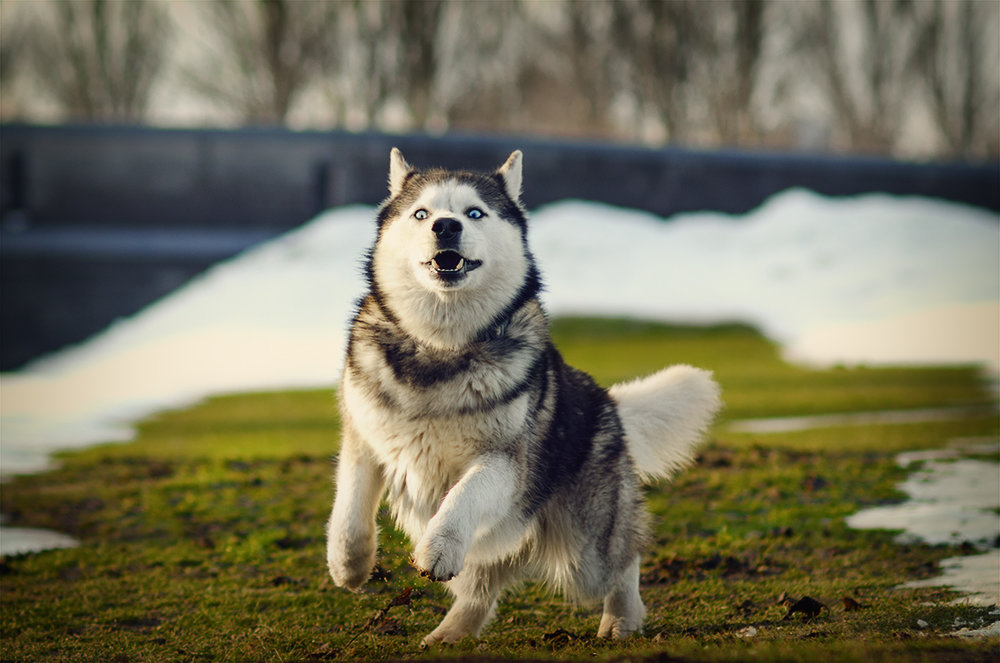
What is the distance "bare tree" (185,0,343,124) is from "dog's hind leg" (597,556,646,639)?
29.8m

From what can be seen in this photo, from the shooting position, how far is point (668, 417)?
5125mm

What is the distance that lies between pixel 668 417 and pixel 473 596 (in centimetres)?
147

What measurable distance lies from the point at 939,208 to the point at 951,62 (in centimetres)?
1027

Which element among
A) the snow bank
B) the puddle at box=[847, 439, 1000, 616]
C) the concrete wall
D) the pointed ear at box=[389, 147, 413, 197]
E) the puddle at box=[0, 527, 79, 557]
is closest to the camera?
the pointed ear at box=[389, 147, 413, 197]

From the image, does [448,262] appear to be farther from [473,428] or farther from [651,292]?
[651,292]

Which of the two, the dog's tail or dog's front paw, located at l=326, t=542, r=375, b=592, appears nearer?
dog's front paw, located at l=326, t=542, r=375, b=592

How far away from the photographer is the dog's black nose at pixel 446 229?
157 inches

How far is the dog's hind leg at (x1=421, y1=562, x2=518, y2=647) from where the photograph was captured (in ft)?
15.0

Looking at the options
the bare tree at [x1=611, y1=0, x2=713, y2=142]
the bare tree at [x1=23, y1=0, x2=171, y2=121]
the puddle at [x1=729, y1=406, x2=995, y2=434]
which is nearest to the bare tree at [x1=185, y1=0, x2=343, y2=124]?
the bare tree at [x1=23, y1=0, x2=171, y2=121]

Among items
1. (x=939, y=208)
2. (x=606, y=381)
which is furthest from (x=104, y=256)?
(x=939, y=208)

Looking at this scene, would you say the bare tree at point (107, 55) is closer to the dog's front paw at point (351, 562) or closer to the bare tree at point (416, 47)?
the bare tree at point (416, 47)

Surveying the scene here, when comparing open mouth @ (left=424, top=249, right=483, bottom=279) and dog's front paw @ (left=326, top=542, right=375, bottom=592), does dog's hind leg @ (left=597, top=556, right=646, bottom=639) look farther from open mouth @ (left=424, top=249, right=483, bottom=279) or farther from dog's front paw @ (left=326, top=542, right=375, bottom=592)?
open mouth @ (left=424, top=249, right=483, bottom=279)

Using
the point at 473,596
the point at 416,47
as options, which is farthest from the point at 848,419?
the point at 416,47

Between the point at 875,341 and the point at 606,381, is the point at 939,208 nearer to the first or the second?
the point at 875,341
